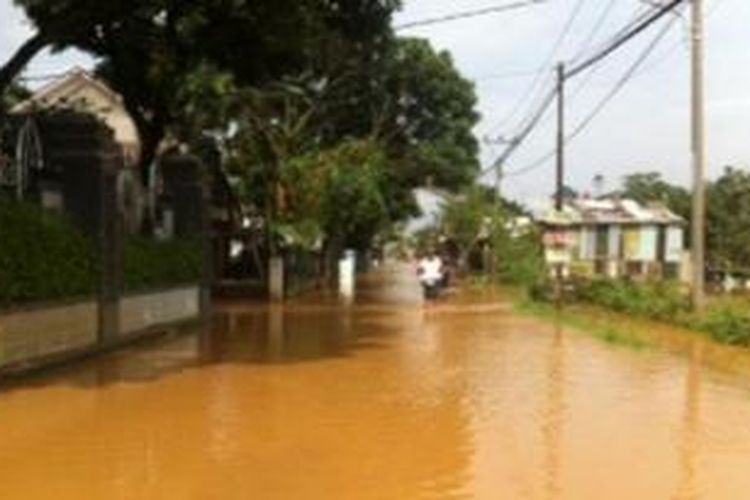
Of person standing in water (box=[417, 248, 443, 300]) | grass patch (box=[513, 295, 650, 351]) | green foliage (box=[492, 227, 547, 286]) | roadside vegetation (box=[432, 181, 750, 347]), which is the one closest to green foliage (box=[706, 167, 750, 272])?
roadside vegetation (box=[432, 181, 750, 347])

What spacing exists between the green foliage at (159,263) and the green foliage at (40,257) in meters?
2.73

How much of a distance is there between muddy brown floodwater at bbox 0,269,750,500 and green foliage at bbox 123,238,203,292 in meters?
1.41

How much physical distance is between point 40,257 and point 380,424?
7.77 metres

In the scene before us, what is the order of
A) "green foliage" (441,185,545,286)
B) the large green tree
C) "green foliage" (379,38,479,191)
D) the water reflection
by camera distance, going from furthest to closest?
1. "green foliage" (379,38,479,191)
2. "green foliage" (441,185,545,286)
3. the large green tree
4. the water reflection

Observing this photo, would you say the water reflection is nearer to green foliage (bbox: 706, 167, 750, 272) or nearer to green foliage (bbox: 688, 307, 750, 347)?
green foliage (bbox: 688, 307, 750, 347)

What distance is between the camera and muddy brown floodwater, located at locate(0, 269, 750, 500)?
1171cm

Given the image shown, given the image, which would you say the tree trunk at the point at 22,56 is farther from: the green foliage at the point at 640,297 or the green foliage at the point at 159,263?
the green foliage at the point at 640,297

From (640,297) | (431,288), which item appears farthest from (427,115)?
(640,297)

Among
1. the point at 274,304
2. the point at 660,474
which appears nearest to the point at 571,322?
the point at 274,304

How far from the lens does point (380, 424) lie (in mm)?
15430

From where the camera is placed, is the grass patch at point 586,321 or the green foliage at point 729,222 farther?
the green foliage at point 729,222

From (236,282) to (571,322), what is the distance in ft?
63.3

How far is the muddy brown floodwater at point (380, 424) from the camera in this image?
11.7 metres

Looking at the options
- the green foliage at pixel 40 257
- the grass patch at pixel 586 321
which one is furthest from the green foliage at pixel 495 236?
the green foliage at pixel 40 257
